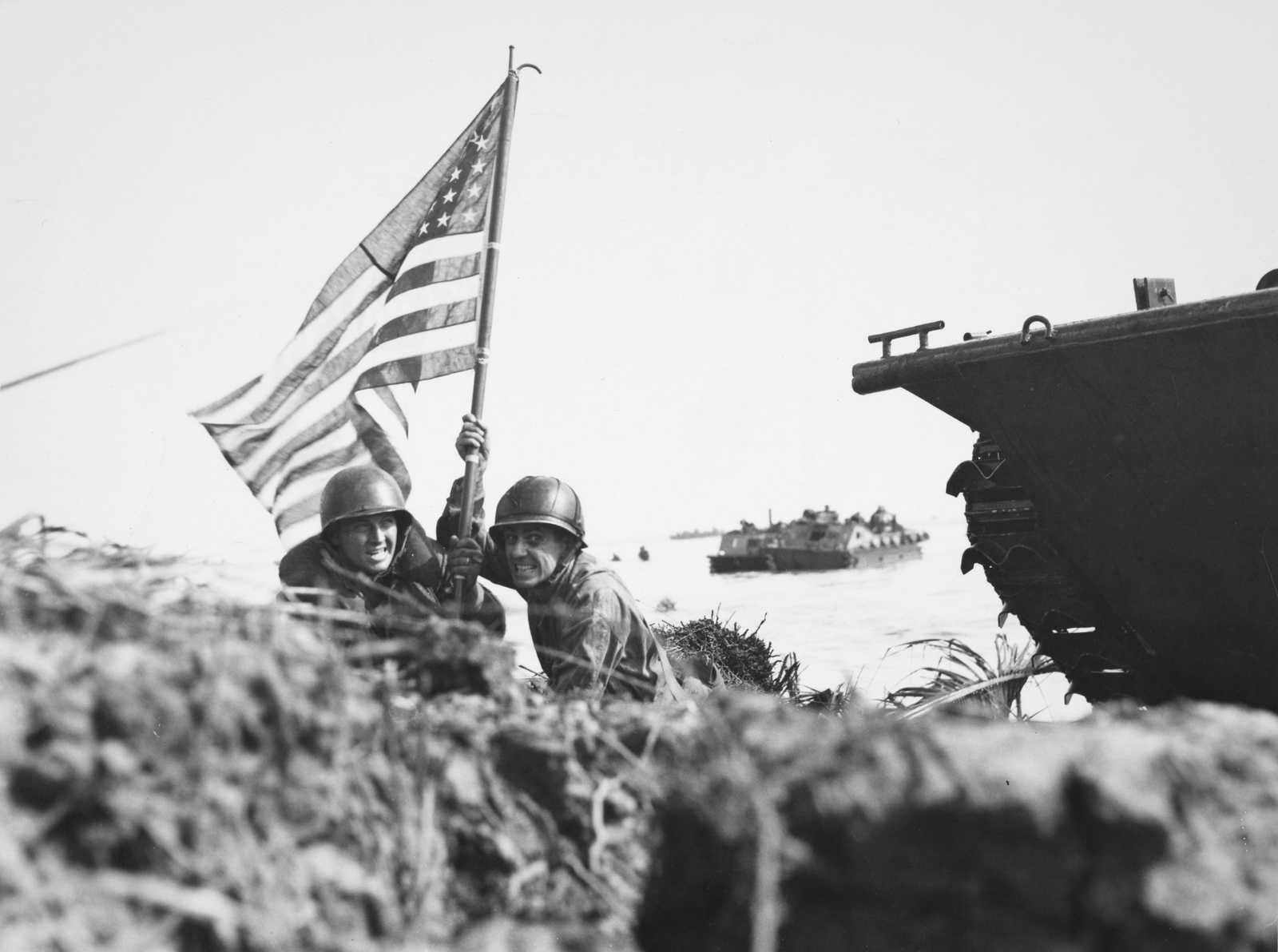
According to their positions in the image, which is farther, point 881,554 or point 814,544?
point 881,554

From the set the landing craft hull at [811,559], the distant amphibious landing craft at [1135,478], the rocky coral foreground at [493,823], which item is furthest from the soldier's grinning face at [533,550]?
the landing craft hull at [811,559]

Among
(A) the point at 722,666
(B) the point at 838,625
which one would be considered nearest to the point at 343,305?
(A) the point at 722,666

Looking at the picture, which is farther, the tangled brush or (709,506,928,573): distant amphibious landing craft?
(709,506,928,573): distant amphibious landing craft

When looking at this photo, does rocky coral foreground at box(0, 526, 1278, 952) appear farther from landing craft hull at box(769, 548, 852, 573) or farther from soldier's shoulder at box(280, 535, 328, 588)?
landing craft hull at box(769, 548, 852, 573)

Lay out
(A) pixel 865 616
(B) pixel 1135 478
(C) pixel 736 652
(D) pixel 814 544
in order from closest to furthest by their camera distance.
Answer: (B) pixel 1135 478 < (C) pixel 736 652 < (A) pixel 865 616 < (D) pixel 814 544

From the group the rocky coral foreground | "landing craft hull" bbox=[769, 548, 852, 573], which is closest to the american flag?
the rocky coral foreground

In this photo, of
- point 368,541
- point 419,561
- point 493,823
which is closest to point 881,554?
point 419,561

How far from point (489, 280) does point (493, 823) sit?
5.00 m

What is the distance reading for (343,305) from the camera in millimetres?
6621

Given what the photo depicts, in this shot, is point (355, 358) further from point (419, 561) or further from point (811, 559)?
point (811, 559)

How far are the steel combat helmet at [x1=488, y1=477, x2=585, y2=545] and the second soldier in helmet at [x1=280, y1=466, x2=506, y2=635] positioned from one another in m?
0.32

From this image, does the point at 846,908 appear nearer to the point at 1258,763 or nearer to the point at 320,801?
the point at 1258,763

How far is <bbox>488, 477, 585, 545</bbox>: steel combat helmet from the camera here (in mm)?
5898

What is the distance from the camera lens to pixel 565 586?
5.59 meters
